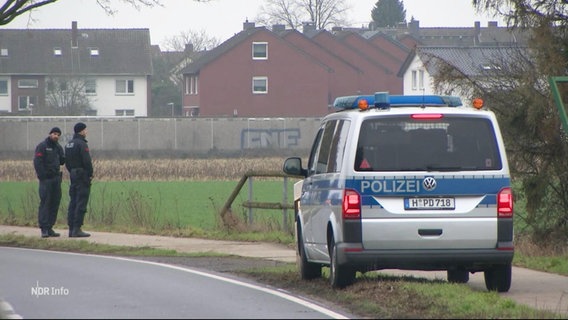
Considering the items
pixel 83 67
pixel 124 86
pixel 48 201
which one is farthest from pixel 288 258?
pixel 124 86

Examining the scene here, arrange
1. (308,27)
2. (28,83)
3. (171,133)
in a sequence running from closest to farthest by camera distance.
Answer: (171,133), (28,83), (308,27)

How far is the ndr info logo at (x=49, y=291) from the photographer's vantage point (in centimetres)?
1193

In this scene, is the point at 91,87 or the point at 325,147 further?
the point at 91,87

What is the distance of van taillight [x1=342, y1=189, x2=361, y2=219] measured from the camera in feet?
36.9

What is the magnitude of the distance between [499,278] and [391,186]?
175cm

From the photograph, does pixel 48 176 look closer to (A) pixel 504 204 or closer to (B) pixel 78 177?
(B) pixel 78 177

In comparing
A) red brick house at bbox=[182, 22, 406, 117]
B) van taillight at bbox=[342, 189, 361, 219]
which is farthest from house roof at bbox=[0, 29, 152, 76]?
van taillight at bbox=[342, 189, 361, 219]

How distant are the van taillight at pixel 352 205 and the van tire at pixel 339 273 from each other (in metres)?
0.44

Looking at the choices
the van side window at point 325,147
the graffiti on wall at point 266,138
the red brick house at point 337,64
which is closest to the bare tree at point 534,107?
the van side window at point 325,147

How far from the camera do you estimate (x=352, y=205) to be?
36.9 feet

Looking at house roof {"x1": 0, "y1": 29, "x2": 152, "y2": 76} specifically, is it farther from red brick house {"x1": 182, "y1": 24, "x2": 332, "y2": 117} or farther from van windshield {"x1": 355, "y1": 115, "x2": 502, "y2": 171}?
van windshield {"x1": 355, "y1": 115, "x2": 502, "y2": 171}

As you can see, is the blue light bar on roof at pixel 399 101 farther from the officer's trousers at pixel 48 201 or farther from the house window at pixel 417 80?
the house window at pixel 417 80

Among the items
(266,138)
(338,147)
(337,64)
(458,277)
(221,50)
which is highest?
(221,50)

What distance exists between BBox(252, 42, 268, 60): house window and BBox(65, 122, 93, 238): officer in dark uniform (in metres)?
69.3
